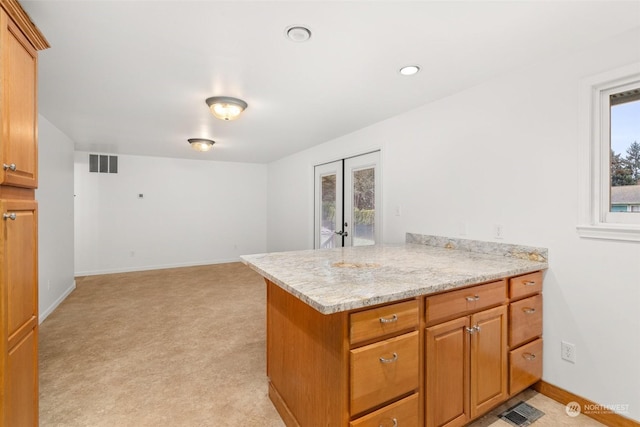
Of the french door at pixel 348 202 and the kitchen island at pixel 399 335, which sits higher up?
the french door at pixel 348 202

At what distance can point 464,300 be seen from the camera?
1625 millimetres

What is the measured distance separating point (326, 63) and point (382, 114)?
1287 millimetres

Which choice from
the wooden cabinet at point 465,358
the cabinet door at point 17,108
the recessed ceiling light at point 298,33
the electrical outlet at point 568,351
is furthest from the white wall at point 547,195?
the cabinet door at point 17,108

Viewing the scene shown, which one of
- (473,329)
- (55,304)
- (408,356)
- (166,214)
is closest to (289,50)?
(408,356)

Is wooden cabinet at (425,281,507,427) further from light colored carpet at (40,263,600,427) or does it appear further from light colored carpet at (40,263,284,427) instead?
light colored carpet at (40,263,284,427)

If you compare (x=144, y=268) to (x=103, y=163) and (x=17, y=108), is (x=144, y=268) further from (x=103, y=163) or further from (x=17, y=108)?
(x=17, y=108)

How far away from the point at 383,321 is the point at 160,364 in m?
2.13

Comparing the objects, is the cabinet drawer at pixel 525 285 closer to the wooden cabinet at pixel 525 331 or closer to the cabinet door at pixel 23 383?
the wooden cabinet at pixel 525 331

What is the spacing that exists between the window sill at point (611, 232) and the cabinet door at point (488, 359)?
709 mm

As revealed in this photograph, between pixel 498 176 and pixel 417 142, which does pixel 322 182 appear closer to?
pixel 417 142

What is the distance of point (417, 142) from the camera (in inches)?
119

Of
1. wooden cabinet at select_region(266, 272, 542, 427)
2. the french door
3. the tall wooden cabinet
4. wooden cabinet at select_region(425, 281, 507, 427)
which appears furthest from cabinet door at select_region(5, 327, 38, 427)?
the french door

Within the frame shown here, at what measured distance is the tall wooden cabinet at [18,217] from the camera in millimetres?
1225

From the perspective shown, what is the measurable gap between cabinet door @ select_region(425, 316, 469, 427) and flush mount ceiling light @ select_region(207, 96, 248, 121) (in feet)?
8.04
